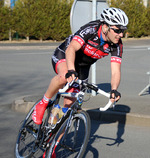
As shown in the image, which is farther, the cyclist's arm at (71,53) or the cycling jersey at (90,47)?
the cycling jersey at (90,47)

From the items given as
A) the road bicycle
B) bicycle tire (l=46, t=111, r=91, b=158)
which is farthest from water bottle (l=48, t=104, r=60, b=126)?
bicycle tire (l=46, t=111, r=91, b=158)

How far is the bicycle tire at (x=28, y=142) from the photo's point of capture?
15.2 feet

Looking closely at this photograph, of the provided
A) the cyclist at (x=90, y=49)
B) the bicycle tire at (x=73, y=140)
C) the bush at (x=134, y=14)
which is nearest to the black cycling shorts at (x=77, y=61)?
the cyclist at (x=90, y=49)

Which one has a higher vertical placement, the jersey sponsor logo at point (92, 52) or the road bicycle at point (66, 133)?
the jersey sponsor logo at point (92, 52)

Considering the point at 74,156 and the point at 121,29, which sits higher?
the point at 121,29

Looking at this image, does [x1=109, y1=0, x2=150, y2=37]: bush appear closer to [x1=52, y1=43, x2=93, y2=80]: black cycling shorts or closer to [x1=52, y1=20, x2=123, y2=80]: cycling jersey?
[x1=52, y1=43, x2=93, y2=80]: black cycling shorts

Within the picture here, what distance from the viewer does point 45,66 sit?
1541cm

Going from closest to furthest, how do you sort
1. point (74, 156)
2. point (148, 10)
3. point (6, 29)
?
point (74, 156), point (6, 29), point (148, 10)

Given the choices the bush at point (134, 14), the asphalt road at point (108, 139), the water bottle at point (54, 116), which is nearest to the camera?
the water bottle at point (54, 116)

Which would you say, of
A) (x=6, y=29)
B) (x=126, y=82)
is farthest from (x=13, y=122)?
(x=6, y=29)

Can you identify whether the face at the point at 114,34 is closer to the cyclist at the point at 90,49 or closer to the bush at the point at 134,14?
the cyclist at the point at 90,49

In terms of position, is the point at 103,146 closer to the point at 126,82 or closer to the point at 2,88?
the point at 2,88

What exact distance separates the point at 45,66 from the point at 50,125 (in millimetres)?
11029

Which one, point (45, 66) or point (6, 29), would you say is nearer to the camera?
point (45, 66)
